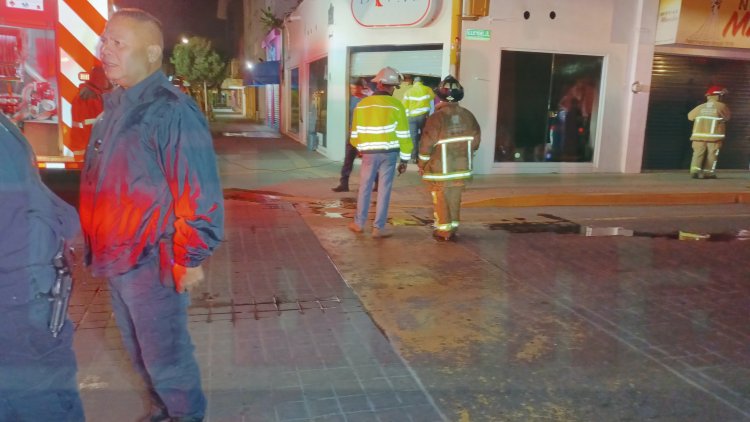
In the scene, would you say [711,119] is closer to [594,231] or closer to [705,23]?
[705,23]

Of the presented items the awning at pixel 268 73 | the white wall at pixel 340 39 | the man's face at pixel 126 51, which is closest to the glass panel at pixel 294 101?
the awning at pixel 268 73

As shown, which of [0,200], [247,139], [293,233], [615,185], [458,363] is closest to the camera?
[0,200]

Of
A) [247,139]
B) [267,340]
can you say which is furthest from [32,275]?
[247,139]

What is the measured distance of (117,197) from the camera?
7.88 feet

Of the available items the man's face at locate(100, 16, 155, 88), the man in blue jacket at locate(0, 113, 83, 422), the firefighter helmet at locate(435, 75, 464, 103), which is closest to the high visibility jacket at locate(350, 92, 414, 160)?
the firefighter helmet at locate(435, 75, 464, 103)

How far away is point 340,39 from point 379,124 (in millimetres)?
7409

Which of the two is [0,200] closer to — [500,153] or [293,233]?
[293,233]

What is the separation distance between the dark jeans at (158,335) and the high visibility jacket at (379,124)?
4.47 meters

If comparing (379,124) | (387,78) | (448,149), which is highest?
(387,78)

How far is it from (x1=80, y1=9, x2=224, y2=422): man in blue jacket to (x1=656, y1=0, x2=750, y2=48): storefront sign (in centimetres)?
1260

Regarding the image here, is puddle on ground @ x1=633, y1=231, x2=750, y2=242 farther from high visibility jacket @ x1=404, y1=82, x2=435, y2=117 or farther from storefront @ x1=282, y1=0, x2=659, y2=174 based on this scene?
storefront @ x1=282, y1=0, x2=659, y2=174

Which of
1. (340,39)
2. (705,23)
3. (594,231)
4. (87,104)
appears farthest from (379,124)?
(705,23)

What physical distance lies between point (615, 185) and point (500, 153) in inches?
96.6

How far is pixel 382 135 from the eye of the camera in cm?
687
